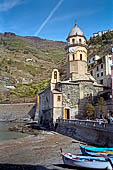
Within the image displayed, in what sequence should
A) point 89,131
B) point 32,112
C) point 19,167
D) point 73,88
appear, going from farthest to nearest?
1. point 32,112
2. point 73,88
3. point 89,131
4. point 19,167

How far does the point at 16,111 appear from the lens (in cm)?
5844

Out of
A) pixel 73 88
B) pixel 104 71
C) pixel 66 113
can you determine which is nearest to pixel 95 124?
pixel 66 113

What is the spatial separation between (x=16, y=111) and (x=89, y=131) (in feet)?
144

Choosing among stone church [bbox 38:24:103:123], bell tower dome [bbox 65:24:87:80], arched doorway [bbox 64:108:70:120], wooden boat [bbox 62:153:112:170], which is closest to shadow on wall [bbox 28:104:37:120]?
stone church [bbox 38:24:103:123]

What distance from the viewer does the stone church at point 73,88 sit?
28.8 m

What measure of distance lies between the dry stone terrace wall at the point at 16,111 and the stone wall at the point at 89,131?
33.4 metres

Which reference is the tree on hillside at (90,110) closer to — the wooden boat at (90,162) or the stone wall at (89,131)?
the stone wall at (89,131)

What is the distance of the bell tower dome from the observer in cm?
3334

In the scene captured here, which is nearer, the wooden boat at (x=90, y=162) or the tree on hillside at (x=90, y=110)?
Answer: the wooden boat at (x=90, y=162)

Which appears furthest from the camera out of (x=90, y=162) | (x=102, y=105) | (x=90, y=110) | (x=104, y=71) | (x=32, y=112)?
(x=32, y=112)

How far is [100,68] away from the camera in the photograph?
4316 cm

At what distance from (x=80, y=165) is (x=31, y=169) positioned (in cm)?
312

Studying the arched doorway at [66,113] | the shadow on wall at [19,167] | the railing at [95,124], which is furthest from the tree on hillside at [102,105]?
the shadow on wall at [19,167]

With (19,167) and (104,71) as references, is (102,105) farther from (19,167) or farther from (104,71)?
(19,167)
